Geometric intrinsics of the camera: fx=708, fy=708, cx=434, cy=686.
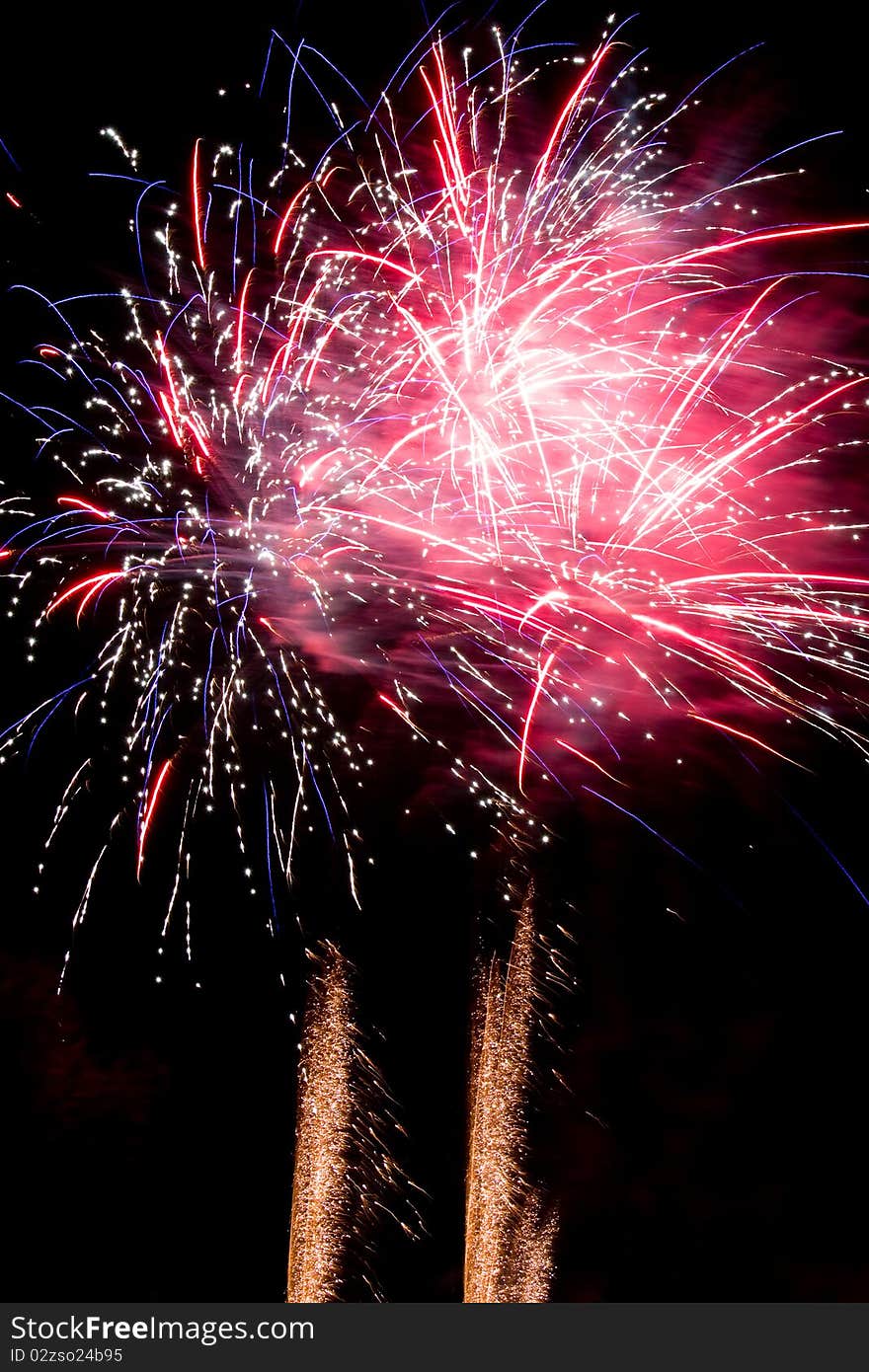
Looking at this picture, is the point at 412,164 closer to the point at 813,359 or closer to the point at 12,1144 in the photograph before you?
the point at 813,359

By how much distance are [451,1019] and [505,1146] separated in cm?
39

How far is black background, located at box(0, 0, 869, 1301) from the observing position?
79.7 inches

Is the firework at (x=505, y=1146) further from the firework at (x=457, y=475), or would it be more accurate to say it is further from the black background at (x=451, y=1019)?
the firework at (x=457, y=475)

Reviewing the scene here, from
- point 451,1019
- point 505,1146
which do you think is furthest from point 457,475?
point 505,1146

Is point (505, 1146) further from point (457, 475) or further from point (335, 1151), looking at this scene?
point (457, 475)

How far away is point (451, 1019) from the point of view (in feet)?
6.85

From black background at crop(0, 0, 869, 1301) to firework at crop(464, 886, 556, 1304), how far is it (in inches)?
2.2

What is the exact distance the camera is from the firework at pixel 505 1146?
6.68 feet

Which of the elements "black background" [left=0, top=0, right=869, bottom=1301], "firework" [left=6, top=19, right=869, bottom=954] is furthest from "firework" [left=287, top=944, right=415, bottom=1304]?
"firework" [left=6, top=19, right=869, bottom=954]

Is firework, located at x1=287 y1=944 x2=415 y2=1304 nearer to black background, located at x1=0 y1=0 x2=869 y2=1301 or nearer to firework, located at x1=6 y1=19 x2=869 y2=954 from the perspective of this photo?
→ black background, located at x1=0 y1=0 x2=869 y2=1301

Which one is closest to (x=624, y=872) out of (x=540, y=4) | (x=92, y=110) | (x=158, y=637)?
(x=158, y=637)

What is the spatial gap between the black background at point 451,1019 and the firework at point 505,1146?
0.05m

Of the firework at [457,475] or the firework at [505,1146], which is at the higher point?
the firework at [457,475]

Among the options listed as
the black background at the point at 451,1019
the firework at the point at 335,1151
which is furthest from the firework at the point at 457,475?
the firework at the point at 335,1151
